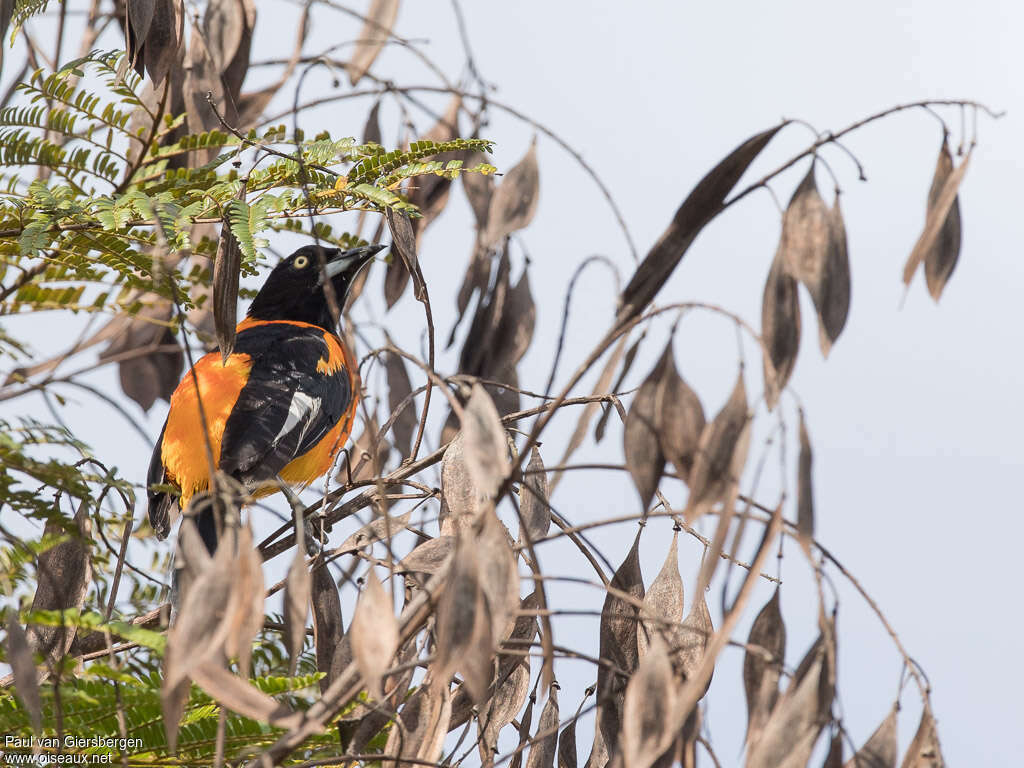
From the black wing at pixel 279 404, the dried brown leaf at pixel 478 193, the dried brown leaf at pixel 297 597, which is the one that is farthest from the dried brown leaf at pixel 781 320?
the black wing at pixel 279 404

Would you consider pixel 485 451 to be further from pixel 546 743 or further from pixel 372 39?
pixel 372 39

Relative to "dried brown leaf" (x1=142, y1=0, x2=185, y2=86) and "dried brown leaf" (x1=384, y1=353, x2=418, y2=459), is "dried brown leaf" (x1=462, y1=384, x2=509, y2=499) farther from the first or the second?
"dried brown leaf" (x1=384, y1=353, x2=418, y2=459)

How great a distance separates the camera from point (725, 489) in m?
1.67

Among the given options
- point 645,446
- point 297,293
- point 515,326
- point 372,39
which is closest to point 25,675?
point 645,446

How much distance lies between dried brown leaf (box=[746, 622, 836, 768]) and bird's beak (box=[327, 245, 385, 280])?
308cm

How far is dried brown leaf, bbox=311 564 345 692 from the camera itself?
99.6 inches

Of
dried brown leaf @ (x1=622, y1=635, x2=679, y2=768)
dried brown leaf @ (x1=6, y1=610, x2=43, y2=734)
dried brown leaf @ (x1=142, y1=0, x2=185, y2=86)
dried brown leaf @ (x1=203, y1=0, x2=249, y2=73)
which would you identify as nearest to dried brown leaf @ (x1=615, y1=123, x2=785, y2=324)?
dried brown leaf @ (x1=622, y1=635, x2=679, y2=768)

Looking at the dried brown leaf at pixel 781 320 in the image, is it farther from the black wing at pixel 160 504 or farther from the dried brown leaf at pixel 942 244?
the black wing at pixel 160 504

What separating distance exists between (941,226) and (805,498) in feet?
1.82

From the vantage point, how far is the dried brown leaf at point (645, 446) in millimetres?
1724

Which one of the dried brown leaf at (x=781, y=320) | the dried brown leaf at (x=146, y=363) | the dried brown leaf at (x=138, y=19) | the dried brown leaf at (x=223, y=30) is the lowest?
the dried brown leaf at (x=781, y=320)

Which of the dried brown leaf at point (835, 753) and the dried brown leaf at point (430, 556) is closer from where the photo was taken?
the dried brown leaf at point (835, 753)

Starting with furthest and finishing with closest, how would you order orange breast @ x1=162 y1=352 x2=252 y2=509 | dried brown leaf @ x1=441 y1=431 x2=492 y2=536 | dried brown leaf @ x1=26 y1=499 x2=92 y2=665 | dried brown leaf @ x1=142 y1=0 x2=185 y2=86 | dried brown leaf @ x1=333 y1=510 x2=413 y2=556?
orange breast @ x1=162 y1=352 x2=252 y2=509
dried brown leaf @ x1=142 y1=0 x2=185 y2=86
dried brown leaf @ x1=26 y1=499 x2=92 y2=665
dried brown leaf @ x1=333 y1=510 x2=413 y2=556
dried brown leaf @ x1=441 y1=431 x2=492 y2=536

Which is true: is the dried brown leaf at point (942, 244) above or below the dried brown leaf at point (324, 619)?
above
